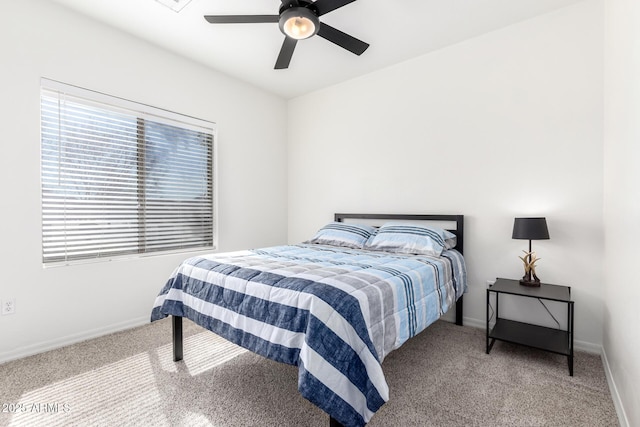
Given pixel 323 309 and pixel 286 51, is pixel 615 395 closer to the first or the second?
pixel 323 309

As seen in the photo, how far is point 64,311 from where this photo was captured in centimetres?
255

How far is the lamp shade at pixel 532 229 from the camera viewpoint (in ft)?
7.69

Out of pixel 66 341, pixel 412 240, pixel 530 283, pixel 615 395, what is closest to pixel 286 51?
pixel 412 240

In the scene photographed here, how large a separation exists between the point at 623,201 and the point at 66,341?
4.04m

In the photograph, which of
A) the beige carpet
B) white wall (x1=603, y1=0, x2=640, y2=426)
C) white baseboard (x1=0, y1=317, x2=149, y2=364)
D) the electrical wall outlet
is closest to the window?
the electrical wall outlet

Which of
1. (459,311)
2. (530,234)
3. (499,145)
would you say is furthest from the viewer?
(459,311)

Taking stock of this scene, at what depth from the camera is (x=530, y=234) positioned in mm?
2357

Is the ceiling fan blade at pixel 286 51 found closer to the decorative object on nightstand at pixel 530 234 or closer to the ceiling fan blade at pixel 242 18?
the ceiling fan blade at pixel 242 18

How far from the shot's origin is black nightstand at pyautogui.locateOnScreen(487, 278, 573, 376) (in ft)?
6.98

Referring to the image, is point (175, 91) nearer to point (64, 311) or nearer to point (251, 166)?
point (251, 166)

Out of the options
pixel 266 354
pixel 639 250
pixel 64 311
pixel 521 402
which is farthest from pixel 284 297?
pixel 64 311

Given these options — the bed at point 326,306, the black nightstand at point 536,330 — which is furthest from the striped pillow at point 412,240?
the black nightstand at point 536,330

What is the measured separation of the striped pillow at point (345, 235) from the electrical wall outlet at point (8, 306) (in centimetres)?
251

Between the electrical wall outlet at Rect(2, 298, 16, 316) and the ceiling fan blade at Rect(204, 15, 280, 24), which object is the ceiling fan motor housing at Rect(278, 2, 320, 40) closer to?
the ceiling fan blade at Rect(204, 15, 280, 24)
